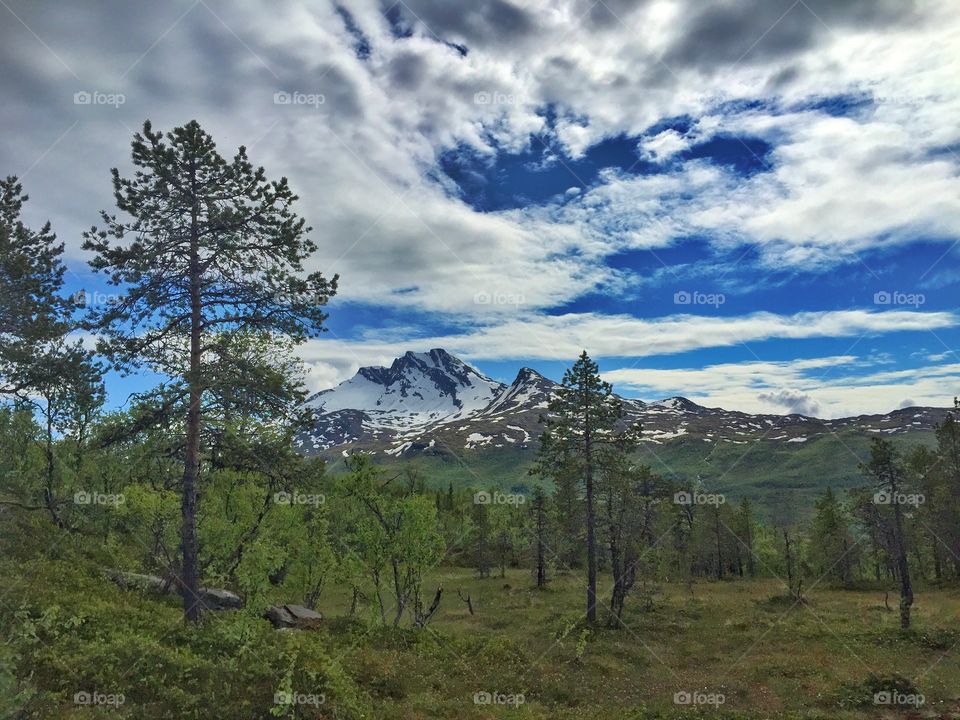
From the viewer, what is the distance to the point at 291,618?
24.6m

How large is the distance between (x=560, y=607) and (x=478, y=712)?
3414 centimetres

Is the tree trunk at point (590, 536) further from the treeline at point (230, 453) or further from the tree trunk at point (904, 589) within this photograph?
the tree trunk at point (904, 589)

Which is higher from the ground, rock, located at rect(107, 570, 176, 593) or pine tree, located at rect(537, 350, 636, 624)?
pine tree, located at rect(537, 350, 636, 624)

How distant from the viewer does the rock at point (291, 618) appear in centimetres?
2370

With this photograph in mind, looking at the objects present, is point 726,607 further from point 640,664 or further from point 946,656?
point 640,664

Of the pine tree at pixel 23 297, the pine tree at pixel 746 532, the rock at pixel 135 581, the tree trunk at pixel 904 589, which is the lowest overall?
the pine tree at pixel 746 532

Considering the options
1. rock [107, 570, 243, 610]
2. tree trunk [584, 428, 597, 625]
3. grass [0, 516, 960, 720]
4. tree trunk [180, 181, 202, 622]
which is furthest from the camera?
tree trunk [584, 428, 597, 625]

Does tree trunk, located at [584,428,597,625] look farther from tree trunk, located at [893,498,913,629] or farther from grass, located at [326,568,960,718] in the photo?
tree trunk, located at [893,498,913,629]

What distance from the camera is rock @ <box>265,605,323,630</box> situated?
2370 cm

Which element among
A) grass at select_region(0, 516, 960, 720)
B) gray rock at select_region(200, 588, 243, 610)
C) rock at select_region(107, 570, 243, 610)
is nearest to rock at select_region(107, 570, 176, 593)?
rock at select_region(107, 570, 243, 610)

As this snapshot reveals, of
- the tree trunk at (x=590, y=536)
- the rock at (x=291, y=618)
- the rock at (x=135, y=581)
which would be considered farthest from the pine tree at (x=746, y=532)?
the rock at (x=135, y=581)

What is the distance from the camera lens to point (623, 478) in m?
38.2

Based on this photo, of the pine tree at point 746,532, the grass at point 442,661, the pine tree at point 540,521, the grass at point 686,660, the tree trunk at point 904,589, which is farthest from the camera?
the pine tree at point 746,532

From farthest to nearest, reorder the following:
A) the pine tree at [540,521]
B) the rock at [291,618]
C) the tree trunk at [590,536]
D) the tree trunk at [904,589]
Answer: the pine tree at [540,521] < the tree trunk at [590,536] < the tree trunk at [904,589] < the rock at [291,618]
